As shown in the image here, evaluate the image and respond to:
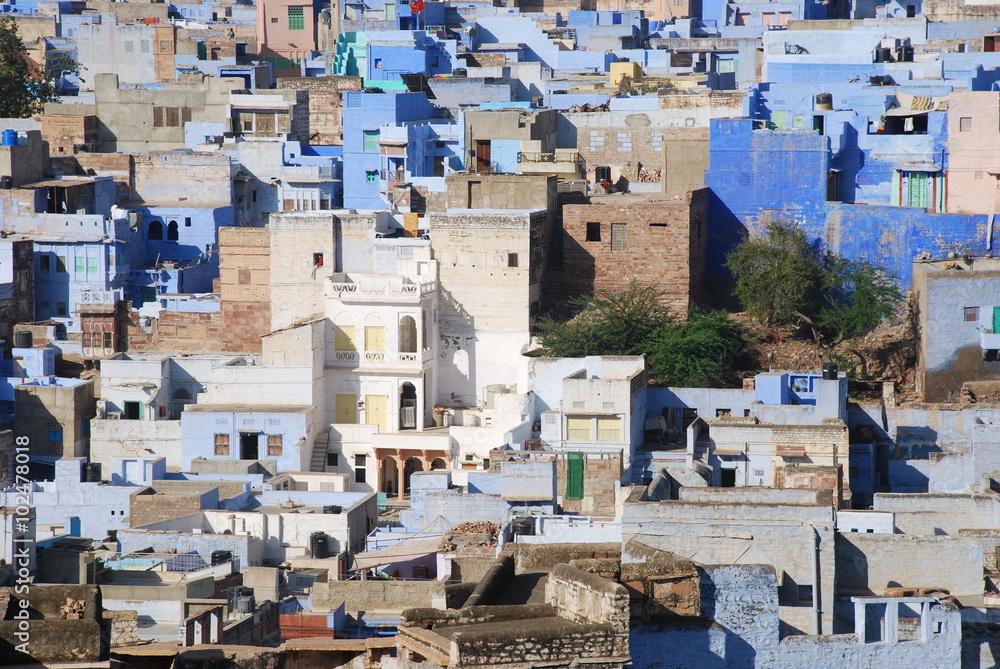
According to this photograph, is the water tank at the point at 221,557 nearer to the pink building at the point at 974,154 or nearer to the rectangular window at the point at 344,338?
the rectangular window at the point at 344,338

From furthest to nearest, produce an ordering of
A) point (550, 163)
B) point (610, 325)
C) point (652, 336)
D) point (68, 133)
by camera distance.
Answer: point (68, 133)
point (550, 163)
point (652, 336)
point (610, 325)

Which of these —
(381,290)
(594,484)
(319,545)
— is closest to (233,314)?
(381,290)

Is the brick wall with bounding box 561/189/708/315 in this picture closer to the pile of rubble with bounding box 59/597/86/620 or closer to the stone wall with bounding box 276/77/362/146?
the stone wall with bounding box 276/77/362/146

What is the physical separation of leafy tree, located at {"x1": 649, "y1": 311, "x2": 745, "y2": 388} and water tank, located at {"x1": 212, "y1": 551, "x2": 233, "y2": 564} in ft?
28.6

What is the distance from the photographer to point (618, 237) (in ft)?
113

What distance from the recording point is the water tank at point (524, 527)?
85.1ft

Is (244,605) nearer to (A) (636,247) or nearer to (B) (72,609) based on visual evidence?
(B) (72,609)

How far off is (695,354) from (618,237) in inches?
111

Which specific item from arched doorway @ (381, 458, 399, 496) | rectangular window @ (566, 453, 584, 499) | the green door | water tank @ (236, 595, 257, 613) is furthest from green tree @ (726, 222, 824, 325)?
water tank @ (236, 595, 257, 613)

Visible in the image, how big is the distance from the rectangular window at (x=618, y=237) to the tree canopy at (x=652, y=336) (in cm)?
72

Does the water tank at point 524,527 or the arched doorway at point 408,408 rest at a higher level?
the arched doorway at point 408,408

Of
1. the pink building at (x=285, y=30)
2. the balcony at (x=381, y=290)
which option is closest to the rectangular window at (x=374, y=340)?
the balcony at (x=381, y=290)

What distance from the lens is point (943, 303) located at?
1260 inches

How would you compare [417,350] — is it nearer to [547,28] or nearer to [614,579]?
[614,579]
